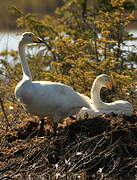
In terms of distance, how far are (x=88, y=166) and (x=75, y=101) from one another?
195 centimetres

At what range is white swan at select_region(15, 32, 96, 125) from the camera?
47.2 ft

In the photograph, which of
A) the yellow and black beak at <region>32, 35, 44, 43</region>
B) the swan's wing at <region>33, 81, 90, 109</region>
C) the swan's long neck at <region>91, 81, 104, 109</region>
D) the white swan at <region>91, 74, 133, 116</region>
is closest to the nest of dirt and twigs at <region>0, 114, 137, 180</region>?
the white swan at <region>91, 74, 133, 116</region>

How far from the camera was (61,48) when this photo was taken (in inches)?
771

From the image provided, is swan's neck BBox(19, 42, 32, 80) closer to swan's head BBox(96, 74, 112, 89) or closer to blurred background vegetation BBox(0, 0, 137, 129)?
blurred background vegetation BBox(0, 0, 137, 129)

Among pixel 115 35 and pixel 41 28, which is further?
pixel 41 28

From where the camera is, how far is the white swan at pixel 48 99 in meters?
14.4

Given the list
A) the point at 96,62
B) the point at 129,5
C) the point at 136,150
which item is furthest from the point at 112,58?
the point at 136,150

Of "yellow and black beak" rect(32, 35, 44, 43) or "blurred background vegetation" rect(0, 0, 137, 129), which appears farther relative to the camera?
"blurred background vegetation" rect(0, 0, 137, 129)

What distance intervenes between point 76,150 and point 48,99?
220 cm

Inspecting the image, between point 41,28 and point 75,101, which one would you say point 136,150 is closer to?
point 75,101

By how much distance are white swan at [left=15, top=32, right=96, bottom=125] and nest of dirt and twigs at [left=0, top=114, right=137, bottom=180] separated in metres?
0.28

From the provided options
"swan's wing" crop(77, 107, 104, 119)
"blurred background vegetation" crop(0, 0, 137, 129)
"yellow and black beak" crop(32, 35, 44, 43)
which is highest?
"yellow and black beak" crop(32, 35, 44, 43)

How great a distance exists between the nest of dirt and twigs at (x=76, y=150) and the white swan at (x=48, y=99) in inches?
10.8

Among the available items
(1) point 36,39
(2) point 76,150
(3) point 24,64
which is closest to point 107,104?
(3) point 24,64
